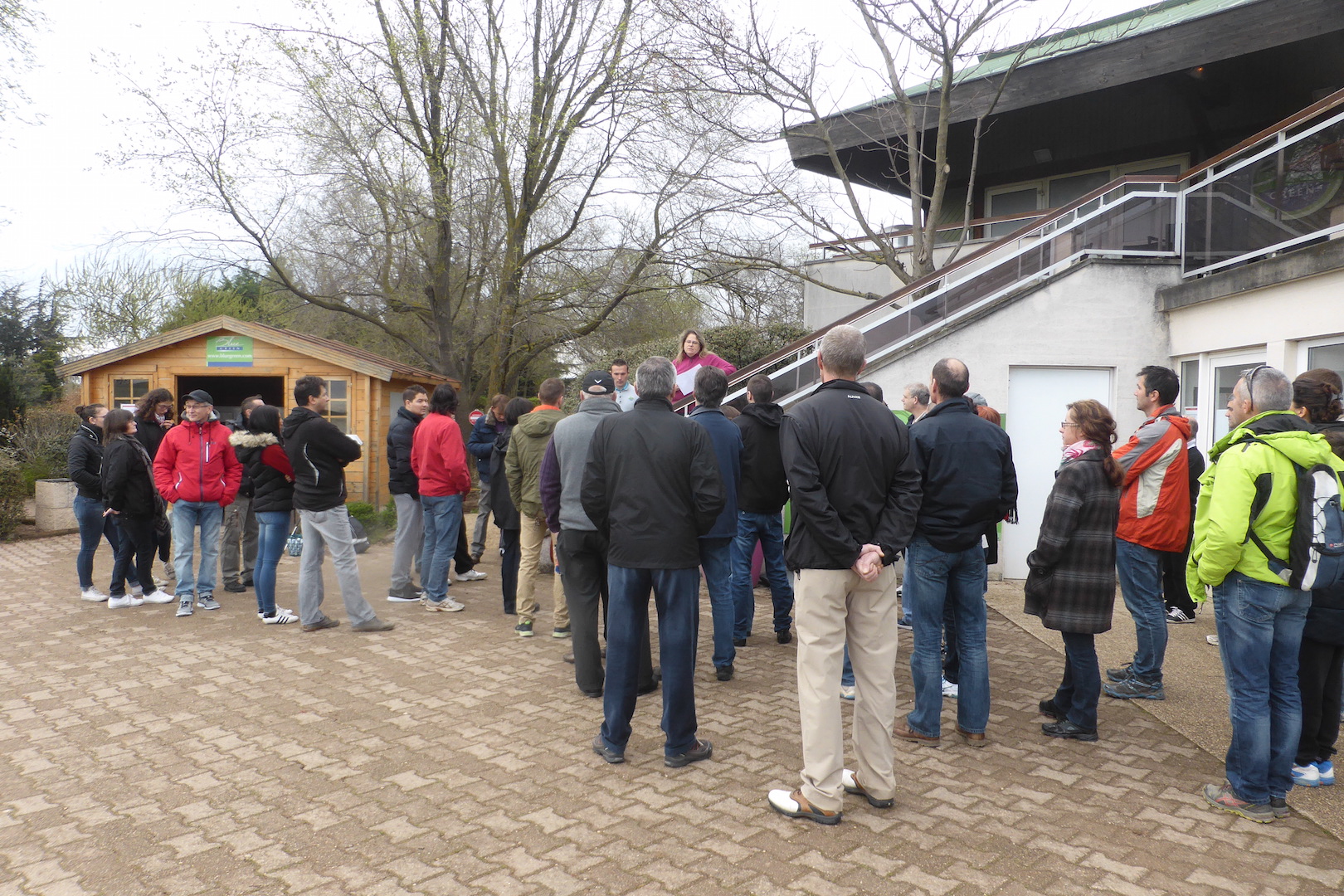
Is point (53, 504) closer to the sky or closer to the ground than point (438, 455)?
closer to the ground

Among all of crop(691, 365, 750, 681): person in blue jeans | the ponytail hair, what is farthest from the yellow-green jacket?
crop(691, 365, 750, 681): person in blue jeans

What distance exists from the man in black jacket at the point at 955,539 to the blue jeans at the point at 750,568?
188cm

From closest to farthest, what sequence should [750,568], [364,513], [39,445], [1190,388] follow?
[750,568] → [1190,388] → [364,513] → [39,445]

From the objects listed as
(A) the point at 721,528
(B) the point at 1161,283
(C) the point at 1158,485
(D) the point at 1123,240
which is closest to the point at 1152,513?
(C) the point at 1158,485

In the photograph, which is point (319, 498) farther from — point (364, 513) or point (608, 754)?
point (364, 513)

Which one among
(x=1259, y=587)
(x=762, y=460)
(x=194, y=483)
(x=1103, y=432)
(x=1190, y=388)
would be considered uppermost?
(x=1190, y=388)

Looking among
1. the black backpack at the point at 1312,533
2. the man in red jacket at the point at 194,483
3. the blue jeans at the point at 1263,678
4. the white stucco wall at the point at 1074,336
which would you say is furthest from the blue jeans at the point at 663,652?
the white stucco wall at the point at 1074,336

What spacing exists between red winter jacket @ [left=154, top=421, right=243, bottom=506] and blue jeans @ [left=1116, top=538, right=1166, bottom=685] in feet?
23.6

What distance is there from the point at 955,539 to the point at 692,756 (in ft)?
5.68

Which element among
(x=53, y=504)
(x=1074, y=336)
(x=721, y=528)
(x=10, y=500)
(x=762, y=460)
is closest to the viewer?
(x=721, y=528)

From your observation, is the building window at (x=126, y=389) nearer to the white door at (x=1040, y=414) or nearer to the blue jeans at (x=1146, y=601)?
the white door at (x=1040, y=414)

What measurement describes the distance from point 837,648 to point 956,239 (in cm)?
1511

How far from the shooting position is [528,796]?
407 centimetres

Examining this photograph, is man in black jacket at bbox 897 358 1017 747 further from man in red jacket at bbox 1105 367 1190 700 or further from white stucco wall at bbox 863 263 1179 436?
white stucco wall at bbox 863 263 1179 436
